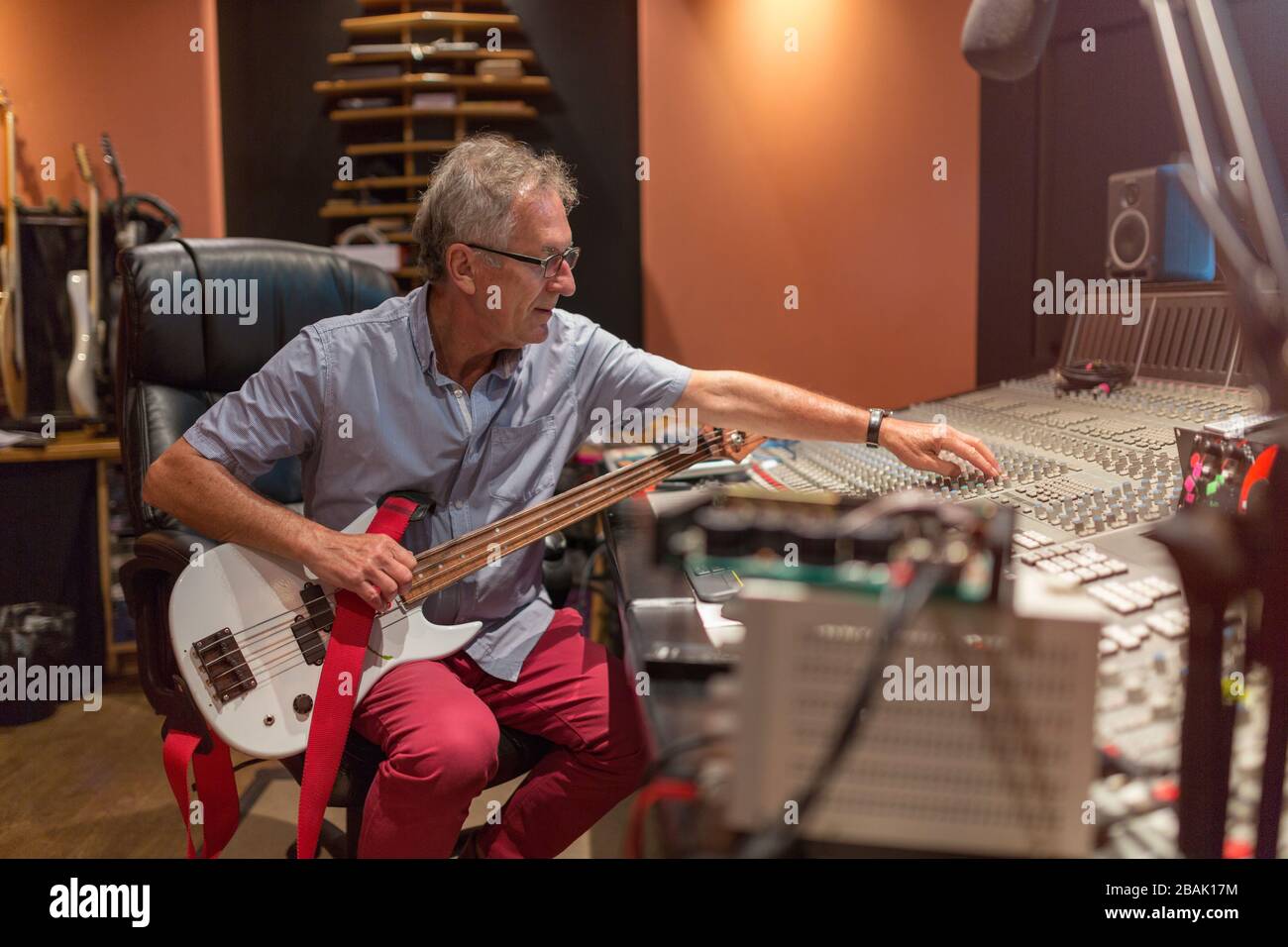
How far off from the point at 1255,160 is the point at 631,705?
117 cm

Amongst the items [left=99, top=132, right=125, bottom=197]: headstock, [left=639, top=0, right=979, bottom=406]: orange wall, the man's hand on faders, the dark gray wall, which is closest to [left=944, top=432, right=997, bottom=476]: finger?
the man's hand on faders

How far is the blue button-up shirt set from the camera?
5.19 feet

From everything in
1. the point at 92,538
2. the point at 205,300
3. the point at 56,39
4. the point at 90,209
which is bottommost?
the point at 92,538

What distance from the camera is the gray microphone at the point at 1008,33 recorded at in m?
0.98

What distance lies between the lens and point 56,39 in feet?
8.74

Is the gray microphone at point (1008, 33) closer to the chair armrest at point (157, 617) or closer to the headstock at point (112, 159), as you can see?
the chair armrest at point (157, 617)

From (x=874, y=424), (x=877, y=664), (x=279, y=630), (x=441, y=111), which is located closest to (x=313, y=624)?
(x=279, y=630)

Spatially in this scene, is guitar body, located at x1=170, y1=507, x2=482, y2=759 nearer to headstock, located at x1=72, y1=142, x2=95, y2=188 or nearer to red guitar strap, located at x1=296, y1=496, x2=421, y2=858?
red guitar strap, located at x1=296, y1=496, x2=421, y2=858

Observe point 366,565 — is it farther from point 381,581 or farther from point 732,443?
point 732,443

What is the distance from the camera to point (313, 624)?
1486mm

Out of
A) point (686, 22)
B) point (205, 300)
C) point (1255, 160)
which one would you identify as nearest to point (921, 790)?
point (1255, 160)

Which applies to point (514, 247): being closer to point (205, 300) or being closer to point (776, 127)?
point (205, 300)

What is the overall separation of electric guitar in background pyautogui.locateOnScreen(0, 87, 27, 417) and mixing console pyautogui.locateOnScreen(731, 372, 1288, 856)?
223cm
